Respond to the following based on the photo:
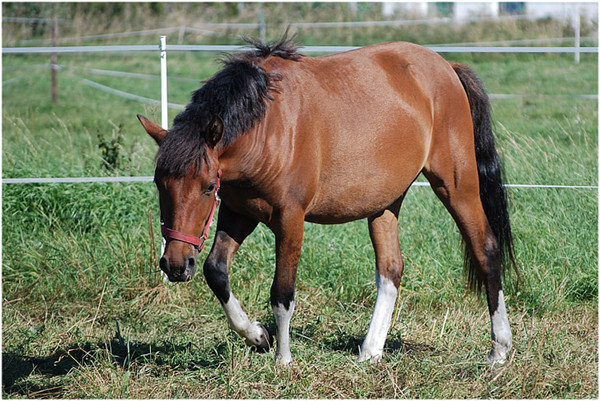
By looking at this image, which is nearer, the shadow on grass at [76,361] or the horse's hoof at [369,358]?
the shadow on grass at [76,361]

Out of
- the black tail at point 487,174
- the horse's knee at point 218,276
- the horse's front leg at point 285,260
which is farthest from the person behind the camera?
the black tail at point 487,174

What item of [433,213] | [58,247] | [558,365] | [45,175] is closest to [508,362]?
[558,365]

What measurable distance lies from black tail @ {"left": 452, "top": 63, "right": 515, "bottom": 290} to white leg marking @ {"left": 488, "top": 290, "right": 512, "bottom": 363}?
0.31 meters

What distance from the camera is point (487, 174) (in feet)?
14.3

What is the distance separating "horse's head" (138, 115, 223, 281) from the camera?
3.00m

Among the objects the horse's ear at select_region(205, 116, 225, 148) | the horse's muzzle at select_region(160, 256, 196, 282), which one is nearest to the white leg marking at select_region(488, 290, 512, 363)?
the horse's muzzle at select_region(160, 256, 196, 282)

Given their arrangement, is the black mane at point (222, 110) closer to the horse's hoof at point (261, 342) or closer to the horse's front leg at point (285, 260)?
the horse's front leg at point (285, 260)

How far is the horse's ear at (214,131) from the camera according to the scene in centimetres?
305

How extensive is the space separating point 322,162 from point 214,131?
30.3 inches

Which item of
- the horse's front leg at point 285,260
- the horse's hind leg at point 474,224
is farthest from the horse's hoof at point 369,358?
the horse's hind leg at point 474,224

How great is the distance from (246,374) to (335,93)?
165 cm

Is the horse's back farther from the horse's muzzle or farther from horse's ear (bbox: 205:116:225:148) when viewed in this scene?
the horse's muzzle

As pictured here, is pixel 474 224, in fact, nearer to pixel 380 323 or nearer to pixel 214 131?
pixel 380 323

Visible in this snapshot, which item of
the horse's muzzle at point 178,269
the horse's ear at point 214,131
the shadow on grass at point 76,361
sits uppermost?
the horse's ear at point 214,131
